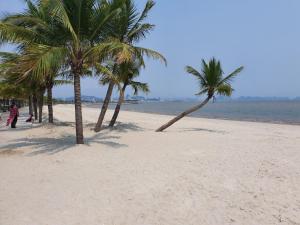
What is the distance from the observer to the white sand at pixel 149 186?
4.57 meters

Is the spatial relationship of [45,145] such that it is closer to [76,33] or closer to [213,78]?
[76,33]

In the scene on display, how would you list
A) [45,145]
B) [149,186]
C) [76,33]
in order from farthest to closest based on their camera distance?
[45,145], [76,33], [149,186]

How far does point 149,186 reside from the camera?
5.91 m

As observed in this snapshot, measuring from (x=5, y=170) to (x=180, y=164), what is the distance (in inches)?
152

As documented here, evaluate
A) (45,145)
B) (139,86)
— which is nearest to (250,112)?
(139,86)

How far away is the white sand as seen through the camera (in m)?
4.57

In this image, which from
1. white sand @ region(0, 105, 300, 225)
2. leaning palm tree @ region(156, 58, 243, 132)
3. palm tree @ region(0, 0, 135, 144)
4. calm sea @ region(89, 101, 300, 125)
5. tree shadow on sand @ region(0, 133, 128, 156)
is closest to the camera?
white sand @ region(0, 105, 300, 225)

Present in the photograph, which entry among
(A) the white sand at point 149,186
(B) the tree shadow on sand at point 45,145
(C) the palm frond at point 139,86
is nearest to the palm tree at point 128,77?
(C) the palm frond at point 139,86

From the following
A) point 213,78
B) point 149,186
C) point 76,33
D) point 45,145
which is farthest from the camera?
point 213,78

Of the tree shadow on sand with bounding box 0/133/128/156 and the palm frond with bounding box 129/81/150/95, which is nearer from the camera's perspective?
the tree shadow on sand with bounding box 0/133/128/156

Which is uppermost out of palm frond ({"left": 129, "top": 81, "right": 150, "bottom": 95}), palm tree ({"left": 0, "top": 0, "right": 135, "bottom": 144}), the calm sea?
palm tree ({"left": 0, "top": 0, "right": 135, "bottom": 144})

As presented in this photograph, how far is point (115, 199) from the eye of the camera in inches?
207

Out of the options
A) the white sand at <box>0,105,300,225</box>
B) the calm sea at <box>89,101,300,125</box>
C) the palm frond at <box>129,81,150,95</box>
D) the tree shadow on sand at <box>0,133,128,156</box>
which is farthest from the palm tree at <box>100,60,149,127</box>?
the calm sea at <box>89,101,300,125</box>

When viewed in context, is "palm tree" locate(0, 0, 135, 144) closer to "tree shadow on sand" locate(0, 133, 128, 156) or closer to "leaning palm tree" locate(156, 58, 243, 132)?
"tree shadow on sand" locate(0, 133, 128, 156)
